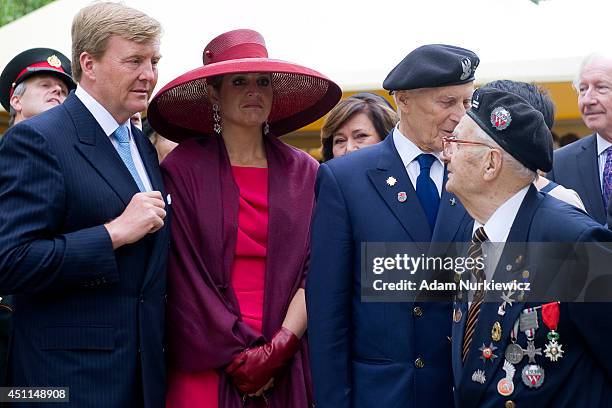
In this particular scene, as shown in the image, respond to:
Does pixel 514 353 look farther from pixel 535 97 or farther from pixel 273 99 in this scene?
pixel 273 99

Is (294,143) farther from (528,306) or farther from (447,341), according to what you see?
(528,306)

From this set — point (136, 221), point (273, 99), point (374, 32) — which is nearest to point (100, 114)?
point (136, 221)

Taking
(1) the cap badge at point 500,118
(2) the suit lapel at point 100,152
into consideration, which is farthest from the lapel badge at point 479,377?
(2) the suit lapel at point 100,152

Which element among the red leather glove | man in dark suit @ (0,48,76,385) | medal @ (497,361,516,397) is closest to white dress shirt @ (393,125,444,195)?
the red leather glove

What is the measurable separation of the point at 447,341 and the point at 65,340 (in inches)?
51.6

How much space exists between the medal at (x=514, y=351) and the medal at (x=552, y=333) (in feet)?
0.25

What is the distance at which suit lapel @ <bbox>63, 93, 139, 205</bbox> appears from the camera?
3264mm

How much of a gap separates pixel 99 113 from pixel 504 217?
5.04ft

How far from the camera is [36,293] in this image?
3.19m

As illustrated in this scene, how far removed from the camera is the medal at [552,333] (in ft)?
8.39

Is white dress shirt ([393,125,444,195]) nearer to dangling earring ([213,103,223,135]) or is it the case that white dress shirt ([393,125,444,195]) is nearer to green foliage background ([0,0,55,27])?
dangling earring ([213,103,223,135])

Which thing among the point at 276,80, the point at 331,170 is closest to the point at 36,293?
the point at 331,170

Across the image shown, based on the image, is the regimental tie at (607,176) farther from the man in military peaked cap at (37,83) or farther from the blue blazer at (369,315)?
the man in military peaked cap at (37,83)

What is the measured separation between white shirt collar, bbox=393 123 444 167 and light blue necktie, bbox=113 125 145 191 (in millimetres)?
964
